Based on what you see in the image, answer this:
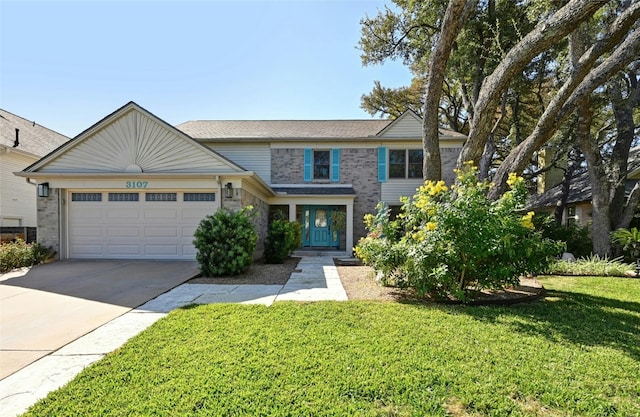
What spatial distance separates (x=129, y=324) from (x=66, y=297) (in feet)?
8.24

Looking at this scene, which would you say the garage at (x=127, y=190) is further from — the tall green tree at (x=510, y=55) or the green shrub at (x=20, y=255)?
the tall green tree at (x=510, y=55)

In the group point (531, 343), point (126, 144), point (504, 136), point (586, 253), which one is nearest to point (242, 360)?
point (531, 343)

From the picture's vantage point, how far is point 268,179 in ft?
46.8

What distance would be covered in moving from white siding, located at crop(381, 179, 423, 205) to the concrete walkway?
6143 millimetres

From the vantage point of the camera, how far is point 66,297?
5.76 m

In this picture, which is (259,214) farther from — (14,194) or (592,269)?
(592,269)

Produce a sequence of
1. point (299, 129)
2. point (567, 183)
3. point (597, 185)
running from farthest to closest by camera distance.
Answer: point (299, 129) → point (567, 183) → point (597, 185)

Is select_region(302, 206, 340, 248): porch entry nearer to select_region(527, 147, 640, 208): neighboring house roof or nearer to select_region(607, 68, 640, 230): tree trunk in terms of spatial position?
select_region(607, 68, 640, 230): tree trunk

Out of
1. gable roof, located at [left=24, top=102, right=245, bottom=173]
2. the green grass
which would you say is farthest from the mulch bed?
gable roof, located at [left=24, top=102, right=245, bottom=173]

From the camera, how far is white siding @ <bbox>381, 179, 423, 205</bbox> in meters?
13.9

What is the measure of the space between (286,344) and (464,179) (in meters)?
4.31

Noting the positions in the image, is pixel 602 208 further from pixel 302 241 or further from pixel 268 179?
pixel 268 179

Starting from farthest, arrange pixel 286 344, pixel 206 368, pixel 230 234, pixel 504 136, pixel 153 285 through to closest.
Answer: pixel 504 136, pixel 230 234, pixel 153 285, pixel 286 344, pixel 206 368

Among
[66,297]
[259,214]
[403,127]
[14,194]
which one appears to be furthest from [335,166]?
[14,194]
